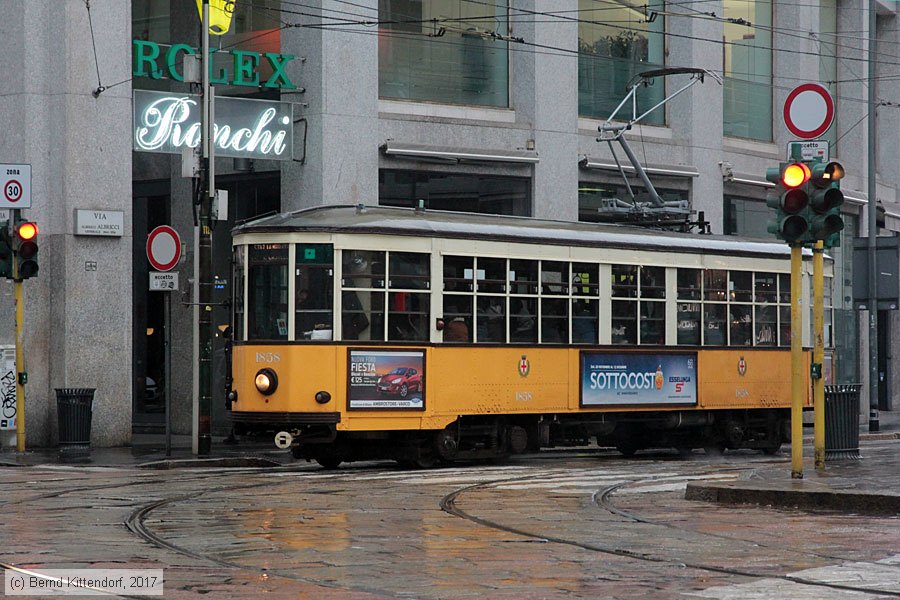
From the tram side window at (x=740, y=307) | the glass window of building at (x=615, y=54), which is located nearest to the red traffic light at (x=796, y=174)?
the tram side window at (x=740, y=307)

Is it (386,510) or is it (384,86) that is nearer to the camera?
(386,510)

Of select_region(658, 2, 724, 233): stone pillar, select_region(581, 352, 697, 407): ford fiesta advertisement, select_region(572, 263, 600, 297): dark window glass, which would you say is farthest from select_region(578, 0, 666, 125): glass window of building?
select_region(572, 263, 600, 297): dark window glass

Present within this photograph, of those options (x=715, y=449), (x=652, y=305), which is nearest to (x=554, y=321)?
(x=652, y=305)

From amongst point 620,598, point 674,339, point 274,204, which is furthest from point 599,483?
point 274,204

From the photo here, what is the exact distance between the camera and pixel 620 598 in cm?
814

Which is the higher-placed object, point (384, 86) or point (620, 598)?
point (384, 86)

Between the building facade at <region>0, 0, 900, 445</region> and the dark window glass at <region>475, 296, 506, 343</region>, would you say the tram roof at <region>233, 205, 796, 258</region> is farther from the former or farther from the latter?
the building facade at <region>0, 0, 900, 445</region>

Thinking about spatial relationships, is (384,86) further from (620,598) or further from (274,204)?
(620,598)

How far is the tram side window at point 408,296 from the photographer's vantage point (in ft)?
60.3

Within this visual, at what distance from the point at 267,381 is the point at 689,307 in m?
6.90

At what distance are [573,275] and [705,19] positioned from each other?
12.0m

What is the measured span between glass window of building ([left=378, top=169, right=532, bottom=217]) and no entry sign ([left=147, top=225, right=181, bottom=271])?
527 centimetres

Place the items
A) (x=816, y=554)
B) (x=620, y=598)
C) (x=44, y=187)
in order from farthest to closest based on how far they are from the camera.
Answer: (x=44, y=187), (x=816, y=554), (x=620, y=598)

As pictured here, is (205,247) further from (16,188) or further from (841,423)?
(841,423)
